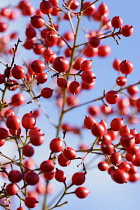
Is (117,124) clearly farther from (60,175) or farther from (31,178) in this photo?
(31,178)

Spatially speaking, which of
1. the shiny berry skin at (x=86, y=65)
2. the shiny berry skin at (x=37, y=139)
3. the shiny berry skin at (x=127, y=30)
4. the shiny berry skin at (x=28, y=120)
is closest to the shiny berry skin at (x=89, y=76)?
the shiny berry skin at (x=86, y=65)

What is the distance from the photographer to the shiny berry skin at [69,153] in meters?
3.69

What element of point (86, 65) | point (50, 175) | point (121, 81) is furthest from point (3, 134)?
point (121, 81)

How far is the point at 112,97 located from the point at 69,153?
823mm

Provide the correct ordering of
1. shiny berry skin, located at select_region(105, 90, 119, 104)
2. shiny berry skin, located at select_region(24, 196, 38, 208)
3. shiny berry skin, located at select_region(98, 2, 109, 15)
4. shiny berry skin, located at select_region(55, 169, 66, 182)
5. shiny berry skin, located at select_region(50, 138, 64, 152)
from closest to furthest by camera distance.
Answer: shiny berry skin, located at select_region(50, 138, 64, 152) → shiny berry skin, located at select_region(24, 196, 38, 208) → shiny berry skin, located at select_region(55, 169, 66, 182) → shiny berry skin, located at select_region(105, 90, 119, 104) → shiny berry skin, located at select_region(98, 2, 109, 15)

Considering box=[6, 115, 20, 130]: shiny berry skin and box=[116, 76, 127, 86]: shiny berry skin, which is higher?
box=[116, 76, 127, 86]: shiny berry skin

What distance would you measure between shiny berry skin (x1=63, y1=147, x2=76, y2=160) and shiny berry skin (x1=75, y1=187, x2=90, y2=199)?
0.46 meters

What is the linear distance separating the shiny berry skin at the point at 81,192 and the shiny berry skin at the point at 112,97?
3.22ft

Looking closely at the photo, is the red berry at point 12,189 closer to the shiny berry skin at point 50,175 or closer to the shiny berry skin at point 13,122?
the shiny berry skin at point 50,175

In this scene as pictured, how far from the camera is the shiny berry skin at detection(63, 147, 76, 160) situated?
369 cm

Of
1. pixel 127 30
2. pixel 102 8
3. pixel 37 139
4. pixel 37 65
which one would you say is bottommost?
pixel 37 139

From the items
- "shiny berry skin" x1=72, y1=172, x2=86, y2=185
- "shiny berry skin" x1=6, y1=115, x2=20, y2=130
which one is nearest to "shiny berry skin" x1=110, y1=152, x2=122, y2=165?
"shiny berry skin" x1=72, y1=172, x2=86, y2=185

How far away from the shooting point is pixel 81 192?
3955 mm

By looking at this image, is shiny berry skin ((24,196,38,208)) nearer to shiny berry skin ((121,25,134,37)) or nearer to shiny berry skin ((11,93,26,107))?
shiny berry skin ((11,93,26,107))
